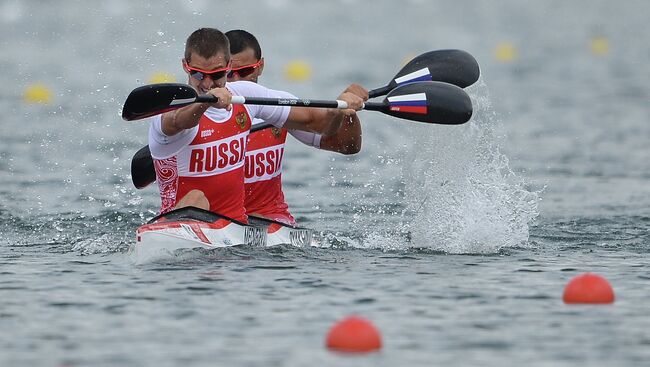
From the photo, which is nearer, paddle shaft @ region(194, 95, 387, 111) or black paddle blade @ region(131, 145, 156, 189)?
paddle shaft @ region(194, 95, 387, 111)

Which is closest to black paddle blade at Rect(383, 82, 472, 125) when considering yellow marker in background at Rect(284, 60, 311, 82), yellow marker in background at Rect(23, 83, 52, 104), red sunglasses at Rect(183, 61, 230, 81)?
red sunglasses at Rect(183, 61, 230, 81)

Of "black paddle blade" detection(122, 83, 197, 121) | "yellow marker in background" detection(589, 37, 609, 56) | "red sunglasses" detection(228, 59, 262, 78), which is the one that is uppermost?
"yellow marker in background" detection(589, 37, 609, 56)

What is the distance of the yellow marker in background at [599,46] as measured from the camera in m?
33.7

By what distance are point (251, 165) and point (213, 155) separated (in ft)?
2.96

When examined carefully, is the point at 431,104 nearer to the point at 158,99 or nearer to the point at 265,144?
the point at 265,144

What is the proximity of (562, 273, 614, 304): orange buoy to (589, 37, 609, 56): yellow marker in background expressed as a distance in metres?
26.0

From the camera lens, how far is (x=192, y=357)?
22.0 ft

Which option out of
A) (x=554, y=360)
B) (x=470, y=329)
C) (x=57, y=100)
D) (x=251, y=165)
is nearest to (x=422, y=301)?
(x=470, y=329)

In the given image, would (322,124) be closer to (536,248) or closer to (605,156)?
(536,248)

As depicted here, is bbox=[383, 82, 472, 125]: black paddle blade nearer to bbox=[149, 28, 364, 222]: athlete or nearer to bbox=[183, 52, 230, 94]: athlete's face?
bbox=[149, 28, 364, 222]: athlete

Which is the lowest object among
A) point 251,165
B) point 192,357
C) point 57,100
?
point 192,357

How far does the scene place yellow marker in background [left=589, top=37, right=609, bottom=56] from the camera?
33.7m

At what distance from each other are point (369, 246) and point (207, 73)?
7.61ft

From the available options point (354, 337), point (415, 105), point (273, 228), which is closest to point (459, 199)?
point (415, 105)
